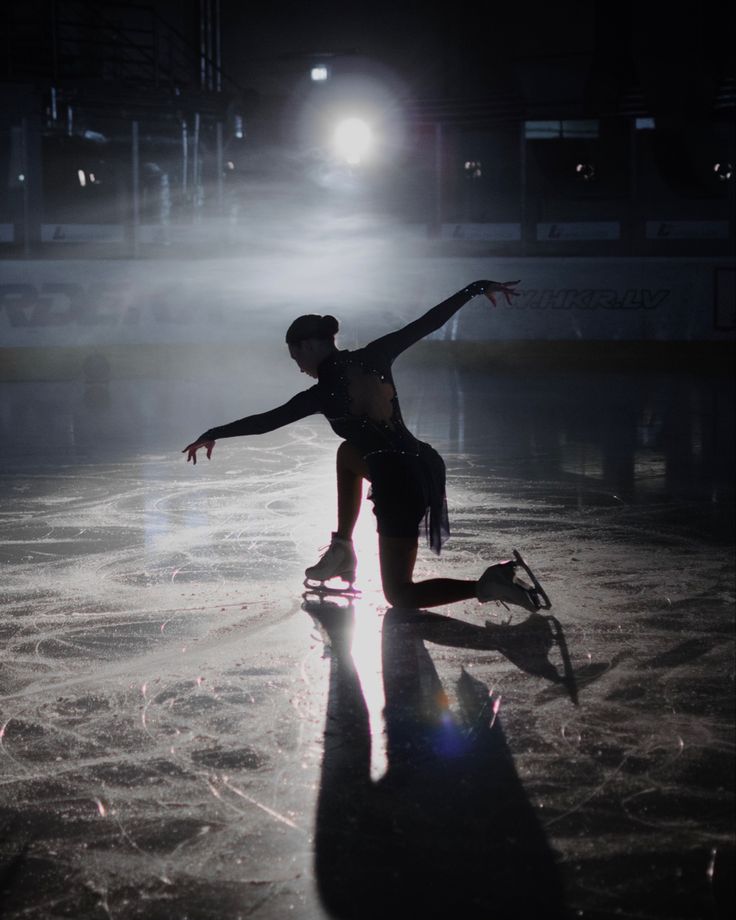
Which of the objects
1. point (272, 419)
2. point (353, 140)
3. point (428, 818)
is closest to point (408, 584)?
point (272, 419)

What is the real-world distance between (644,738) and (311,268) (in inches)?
600

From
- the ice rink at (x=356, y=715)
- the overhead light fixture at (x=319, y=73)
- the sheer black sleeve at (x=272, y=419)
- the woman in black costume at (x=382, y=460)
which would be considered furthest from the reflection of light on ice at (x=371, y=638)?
the overhead light fixture at (x=319, y=73)

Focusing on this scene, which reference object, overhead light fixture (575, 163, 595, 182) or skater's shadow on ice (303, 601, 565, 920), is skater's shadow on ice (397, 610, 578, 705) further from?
overhead light fixture (575, 163, 595, 182)

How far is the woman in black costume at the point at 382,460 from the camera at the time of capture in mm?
3955

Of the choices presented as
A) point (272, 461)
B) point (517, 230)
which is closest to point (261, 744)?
point (272, 461)

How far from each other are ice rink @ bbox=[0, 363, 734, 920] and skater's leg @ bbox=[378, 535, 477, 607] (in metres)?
0.10

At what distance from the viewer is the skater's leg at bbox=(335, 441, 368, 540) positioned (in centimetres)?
434

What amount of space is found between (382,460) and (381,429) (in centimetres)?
13

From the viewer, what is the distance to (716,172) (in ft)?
66.6

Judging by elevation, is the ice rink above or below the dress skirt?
below

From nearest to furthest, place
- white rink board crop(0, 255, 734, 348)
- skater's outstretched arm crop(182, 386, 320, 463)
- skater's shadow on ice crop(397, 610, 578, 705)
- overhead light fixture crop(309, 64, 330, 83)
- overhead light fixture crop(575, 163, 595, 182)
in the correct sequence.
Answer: skater's shadow on ice crop(397, 610, 578, 705)
skater's outstretched arm crop(182, 386, 320, 463)
white rink board crop(0, 255, 734, 348)
overhead light fixture crop(575, 163, 595, 182)
overhead light fixture crop(309, 64, 330, 83)

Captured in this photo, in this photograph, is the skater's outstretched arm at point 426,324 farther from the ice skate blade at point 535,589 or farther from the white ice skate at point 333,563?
the ice skate blade at point 535,589

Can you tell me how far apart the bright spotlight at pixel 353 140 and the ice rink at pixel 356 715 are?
15209mm

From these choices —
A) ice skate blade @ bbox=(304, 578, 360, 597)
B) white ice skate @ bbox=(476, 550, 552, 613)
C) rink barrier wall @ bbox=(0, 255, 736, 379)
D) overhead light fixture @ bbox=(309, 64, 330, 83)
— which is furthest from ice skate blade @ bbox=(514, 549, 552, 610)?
overhead light fixture @ bbox=(309, 64, 330, 83)
